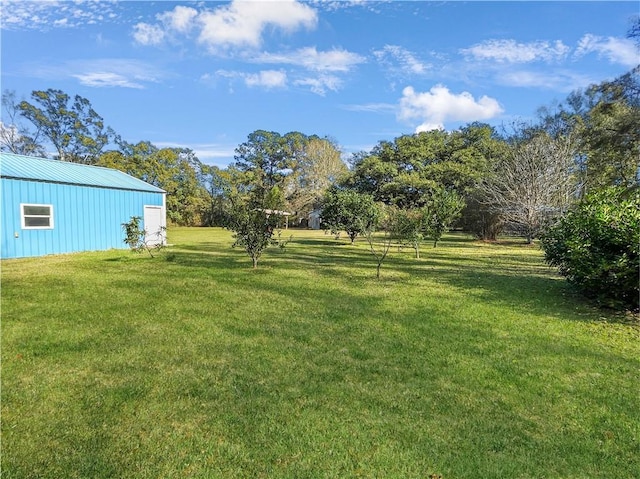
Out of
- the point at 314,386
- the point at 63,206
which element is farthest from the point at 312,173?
the point at 314,386

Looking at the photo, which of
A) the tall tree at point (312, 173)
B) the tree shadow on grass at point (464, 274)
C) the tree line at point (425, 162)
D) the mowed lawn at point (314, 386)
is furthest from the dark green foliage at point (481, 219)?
the tall tree at point (312, 173)

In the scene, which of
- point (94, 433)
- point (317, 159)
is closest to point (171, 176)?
point (317, 159)

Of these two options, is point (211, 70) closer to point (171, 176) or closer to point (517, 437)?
point (517, 437)

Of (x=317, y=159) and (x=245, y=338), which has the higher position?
(x=317, y=159)

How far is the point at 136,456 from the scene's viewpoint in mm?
2385

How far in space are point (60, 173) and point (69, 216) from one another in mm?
1786

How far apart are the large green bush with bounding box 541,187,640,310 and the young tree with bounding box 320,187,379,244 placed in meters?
10.2

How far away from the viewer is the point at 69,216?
13.5m

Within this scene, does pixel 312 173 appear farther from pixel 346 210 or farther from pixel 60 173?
pixel 60 173

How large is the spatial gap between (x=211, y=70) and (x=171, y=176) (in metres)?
28.2

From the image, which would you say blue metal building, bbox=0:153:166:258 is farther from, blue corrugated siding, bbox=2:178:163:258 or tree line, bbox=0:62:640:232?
tree line, bbox=0:62:640:232

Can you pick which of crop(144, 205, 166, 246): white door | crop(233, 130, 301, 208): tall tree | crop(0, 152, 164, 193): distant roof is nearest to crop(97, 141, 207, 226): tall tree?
crop(233, 130, 301, 208): tall tree

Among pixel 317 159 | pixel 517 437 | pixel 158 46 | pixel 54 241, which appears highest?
pixel 317 159

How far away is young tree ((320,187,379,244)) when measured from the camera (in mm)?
17484
